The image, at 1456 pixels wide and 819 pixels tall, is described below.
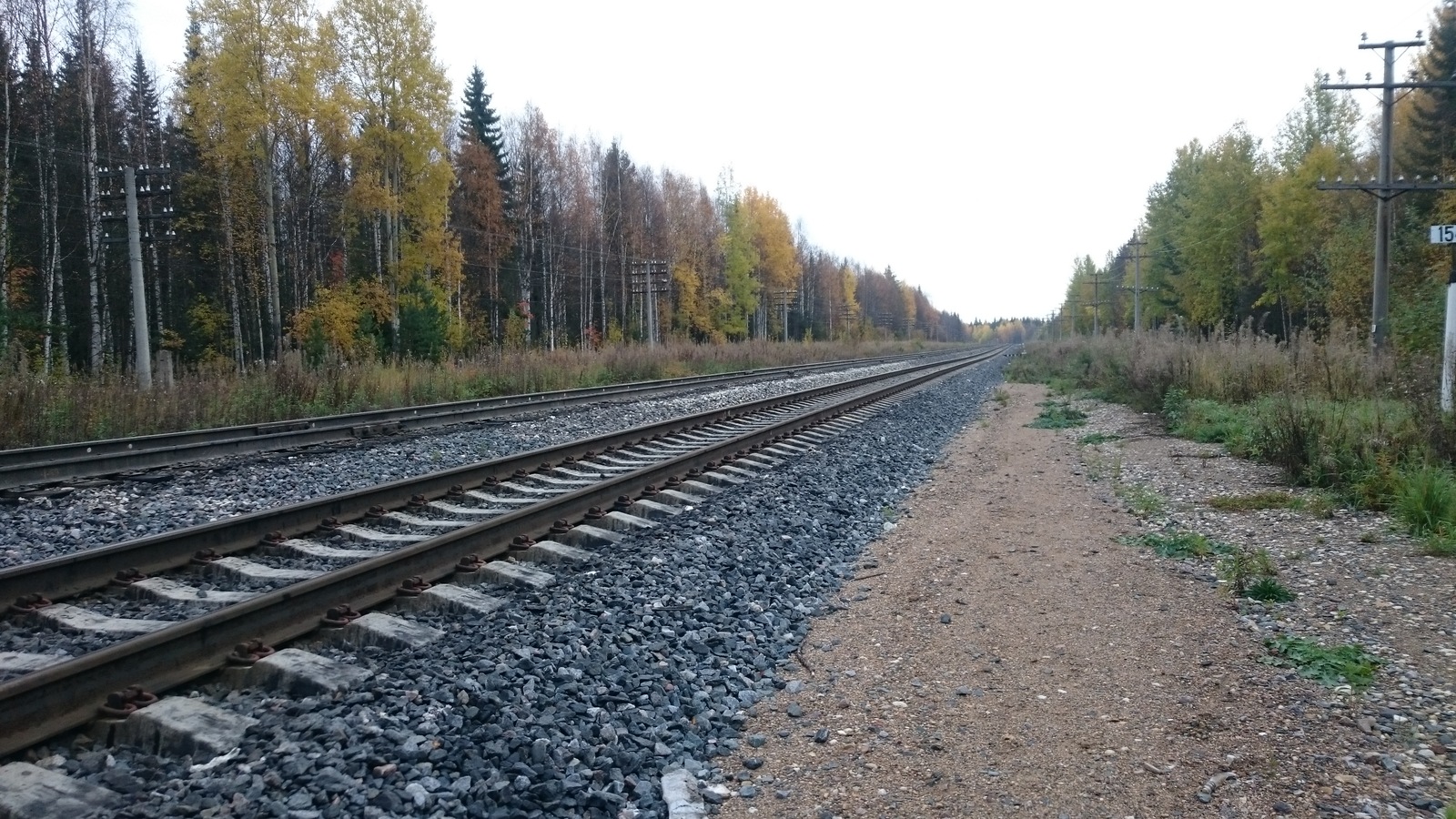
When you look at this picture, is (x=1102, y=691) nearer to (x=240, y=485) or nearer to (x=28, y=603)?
(x=28, y=603)

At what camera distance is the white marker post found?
842cm

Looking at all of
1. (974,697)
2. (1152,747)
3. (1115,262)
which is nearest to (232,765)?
(974,697)

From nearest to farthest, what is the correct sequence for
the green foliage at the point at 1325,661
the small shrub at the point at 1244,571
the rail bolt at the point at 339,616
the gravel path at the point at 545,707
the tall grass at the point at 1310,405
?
the gravel path at the point at 545,707 → the green foliage at the point at 1325,661 → the rail bolt at the point at 339,616 → the small shrub at the point at 1244,571 → the tall grass at the point at 1310,405

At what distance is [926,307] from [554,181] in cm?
15022

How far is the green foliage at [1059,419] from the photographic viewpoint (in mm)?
16797

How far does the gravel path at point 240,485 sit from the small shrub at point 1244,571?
7.39 meters

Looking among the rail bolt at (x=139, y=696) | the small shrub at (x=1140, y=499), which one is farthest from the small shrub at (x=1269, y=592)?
the rail bolt at (x=139, y=696)

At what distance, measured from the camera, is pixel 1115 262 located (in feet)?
279

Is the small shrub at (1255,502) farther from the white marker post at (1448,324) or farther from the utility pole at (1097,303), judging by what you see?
the utility pole at (1097,303)

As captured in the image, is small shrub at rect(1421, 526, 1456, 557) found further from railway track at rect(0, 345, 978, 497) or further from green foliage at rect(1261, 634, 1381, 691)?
railway track at rect(0, 345, 978, 497)

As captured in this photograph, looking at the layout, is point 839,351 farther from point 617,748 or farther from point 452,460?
point 617,748

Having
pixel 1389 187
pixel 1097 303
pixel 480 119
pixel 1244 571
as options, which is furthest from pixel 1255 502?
pixel 1097 303

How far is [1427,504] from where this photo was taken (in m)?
6.82

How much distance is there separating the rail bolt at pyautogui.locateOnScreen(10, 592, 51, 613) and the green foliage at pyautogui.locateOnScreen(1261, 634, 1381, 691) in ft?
21.0
